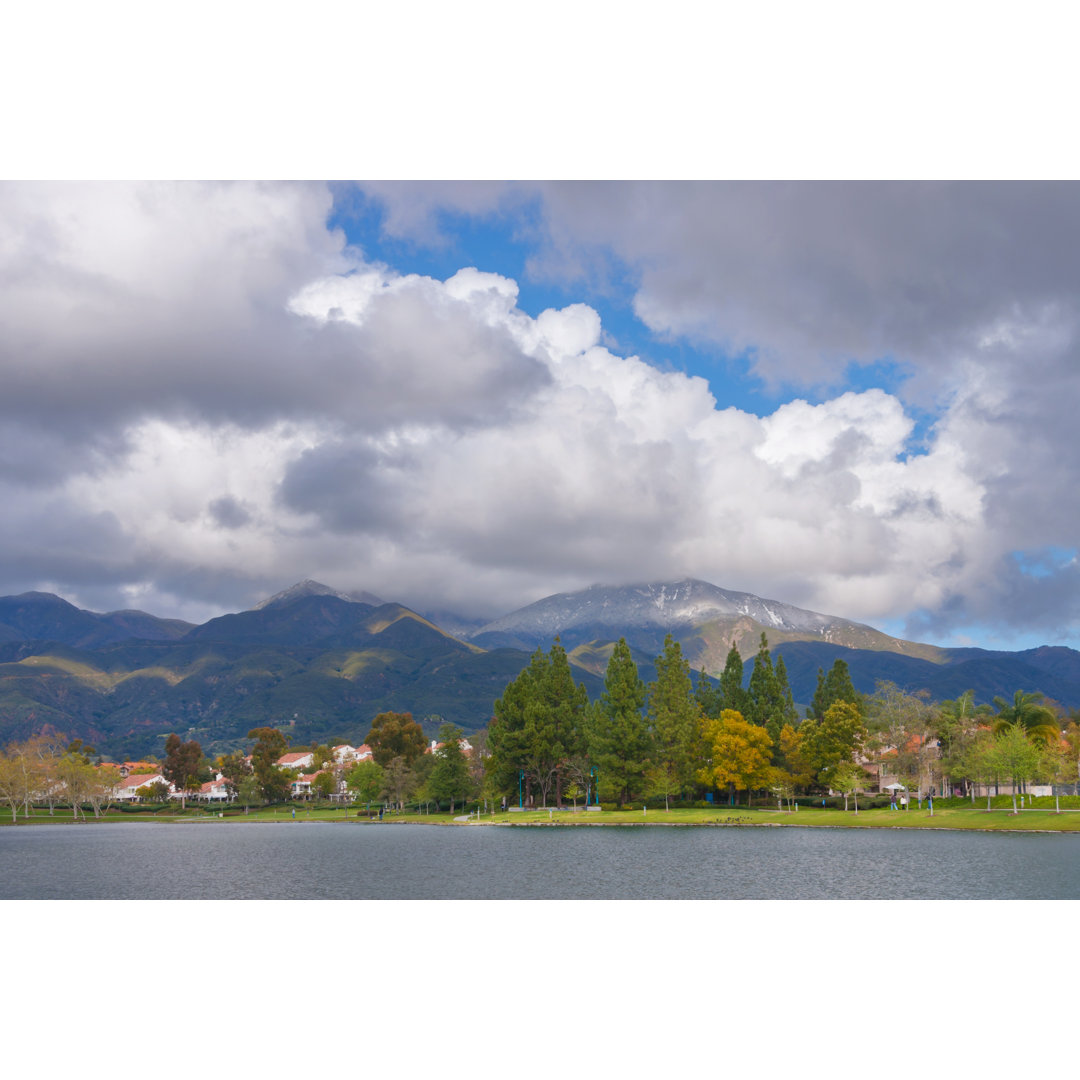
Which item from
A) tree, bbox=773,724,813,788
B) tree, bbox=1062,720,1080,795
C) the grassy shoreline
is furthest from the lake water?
tree, bbox=773,724,813,788

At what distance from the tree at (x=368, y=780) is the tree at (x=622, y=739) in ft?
126

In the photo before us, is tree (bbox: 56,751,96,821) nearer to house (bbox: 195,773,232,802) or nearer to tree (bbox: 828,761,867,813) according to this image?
house (bbox: 195,773,232,802)

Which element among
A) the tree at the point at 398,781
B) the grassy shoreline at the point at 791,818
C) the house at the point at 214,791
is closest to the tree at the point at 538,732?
the grassy shoreline at the point at 791,818

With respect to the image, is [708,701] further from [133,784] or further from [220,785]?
[133,784]

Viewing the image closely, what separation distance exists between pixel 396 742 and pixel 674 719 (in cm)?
4955

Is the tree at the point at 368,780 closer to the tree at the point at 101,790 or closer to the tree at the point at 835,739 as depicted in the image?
the tree at the point at 101,790

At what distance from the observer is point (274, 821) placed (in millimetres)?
113750

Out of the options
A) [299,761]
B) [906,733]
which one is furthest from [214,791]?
[906,733]

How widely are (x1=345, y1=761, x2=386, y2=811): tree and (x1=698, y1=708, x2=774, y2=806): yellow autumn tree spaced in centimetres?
4578

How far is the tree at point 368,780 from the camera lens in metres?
118
